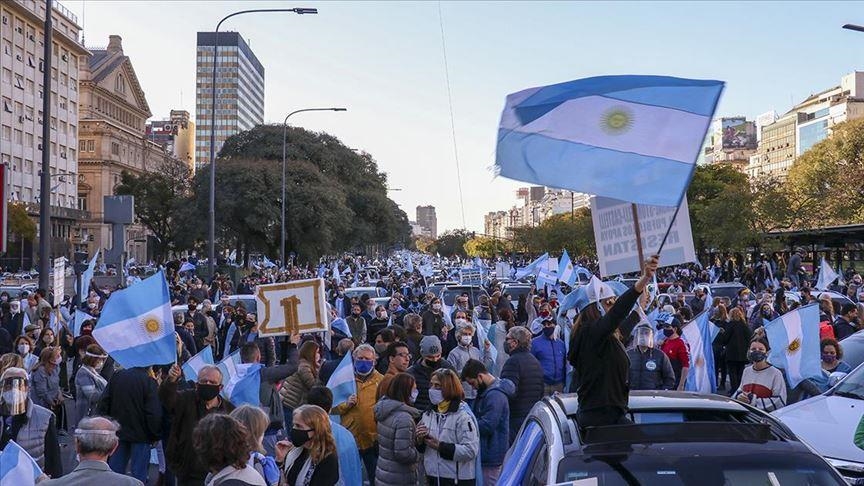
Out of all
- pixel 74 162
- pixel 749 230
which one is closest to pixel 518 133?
pixel 749 230

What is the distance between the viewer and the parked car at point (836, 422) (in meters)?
→ 6.76

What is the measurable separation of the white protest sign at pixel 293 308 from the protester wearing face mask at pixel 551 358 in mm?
2525

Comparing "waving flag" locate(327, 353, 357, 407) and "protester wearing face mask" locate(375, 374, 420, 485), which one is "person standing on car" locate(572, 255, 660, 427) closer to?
"protester wearing face mask" locate(375, 374, 420, 485)

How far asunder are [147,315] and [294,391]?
4.96 feet

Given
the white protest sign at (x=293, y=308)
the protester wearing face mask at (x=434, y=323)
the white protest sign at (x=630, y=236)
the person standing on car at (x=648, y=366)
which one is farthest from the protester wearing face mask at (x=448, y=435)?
the protester wearing face mask at (x=434, y=323)

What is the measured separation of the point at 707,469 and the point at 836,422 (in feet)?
12.5

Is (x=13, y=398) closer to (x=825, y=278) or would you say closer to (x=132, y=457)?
(x=132, y=457)

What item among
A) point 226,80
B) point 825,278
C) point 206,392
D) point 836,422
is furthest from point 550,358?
point 226,80

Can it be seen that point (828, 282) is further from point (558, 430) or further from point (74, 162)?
point (74, 162)

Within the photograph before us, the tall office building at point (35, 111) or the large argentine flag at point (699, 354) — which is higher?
the tall office building at point (35, 111)

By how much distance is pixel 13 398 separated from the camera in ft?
23.9

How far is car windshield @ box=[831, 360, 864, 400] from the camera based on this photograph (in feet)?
26.7

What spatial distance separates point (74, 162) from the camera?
99250 millimetres

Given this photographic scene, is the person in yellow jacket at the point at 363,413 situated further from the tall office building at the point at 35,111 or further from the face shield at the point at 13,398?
the tall office building at the point at 35,111
